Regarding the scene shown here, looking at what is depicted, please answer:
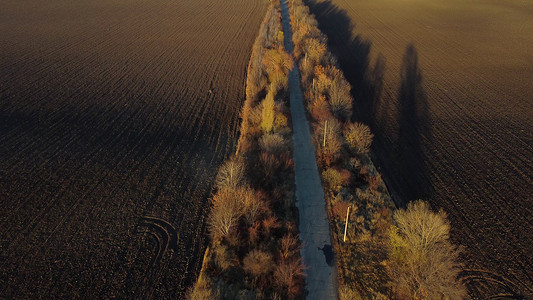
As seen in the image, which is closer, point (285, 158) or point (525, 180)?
point (525, 180)

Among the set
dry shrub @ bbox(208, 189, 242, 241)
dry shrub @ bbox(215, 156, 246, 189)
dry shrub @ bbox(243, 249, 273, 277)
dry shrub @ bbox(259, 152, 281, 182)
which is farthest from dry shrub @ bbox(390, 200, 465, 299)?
dry shrub @ bbox(215, 156, 246, 189)

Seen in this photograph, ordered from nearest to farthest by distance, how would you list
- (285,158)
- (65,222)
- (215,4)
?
1. (65,222)
2. (285,158)
3. (215,4)

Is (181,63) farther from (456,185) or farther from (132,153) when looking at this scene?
(456,185)

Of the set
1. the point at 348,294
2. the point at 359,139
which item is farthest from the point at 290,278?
the point at 359,139

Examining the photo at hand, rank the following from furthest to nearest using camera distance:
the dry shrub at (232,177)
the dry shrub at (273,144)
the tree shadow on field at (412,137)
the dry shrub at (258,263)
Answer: the dry shrub at (273,144), the tree shadow on field at (412,137), the dry shrub at (232,177), the dry shrub at (258,263)

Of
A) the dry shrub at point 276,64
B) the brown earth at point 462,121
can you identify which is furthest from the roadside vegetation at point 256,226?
the dry shrub at point 276,64

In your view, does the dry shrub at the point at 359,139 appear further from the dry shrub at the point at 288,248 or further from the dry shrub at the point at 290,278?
the dry shrub at the point at 290,278

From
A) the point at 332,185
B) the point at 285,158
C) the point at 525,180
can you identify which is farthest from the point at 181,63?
the point at 525,180
